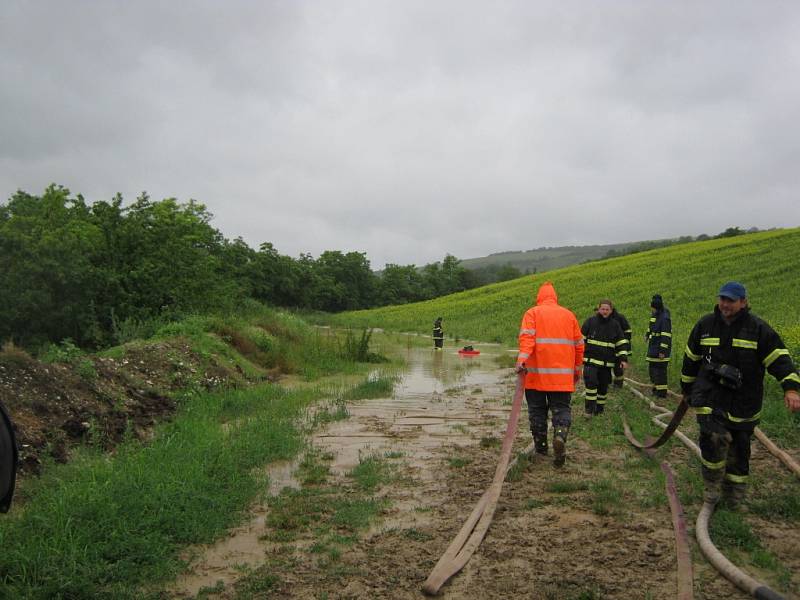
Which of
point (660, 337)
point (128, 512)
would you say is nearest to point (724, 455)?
point (128, 512)

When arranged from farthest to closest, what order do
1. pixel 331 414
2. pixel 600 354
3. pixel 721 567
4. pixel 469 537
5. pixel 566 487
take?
pixel 331 414
pixel 600 354
pixel 566 487
pixel 469 537
pixel 721 567

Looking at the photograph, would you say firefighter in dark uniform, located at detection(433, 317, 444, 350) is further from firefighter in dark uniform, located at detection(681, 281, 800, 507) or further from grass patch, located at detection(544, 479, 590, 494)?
firefighter in dark uniform, located at detection(681, 281, 800, 507)

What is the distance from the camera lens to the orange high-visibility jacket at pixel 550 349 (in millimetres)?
7047

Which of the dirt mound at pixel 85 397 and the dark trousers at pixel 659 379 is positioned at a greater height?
the dirt mound at pixel 85 397

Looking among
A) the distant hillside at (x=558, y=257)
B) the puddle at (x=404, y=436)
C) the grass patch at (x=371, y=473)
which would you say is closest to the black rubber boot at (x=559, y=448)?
the puddle at (x=404, y=436)

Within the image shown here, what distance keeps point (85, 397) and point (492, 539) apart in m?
6.28

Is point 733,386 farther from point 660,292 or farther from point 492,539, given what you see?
point 660,292

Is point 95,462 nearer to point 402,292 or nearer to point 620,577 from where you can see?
point 620,577

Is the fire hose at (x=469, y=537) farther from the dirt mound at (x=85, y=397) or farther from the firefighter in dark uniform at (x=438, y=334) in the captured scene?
the firefighter in dark uniform at (x=438, y=334)

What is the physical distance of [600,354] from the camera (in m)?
10.1

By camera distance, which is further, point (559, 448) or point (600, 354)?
point (600, 354)

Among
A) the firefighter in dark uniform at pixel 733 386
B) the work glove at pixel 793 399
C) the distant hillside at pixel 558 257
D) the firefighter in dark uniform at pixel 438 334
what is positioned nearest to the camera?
the work glove at pixel 793 399

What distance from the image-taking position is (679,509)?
508cm

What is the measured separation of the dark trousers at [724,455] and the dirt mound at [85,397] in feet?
21.7
